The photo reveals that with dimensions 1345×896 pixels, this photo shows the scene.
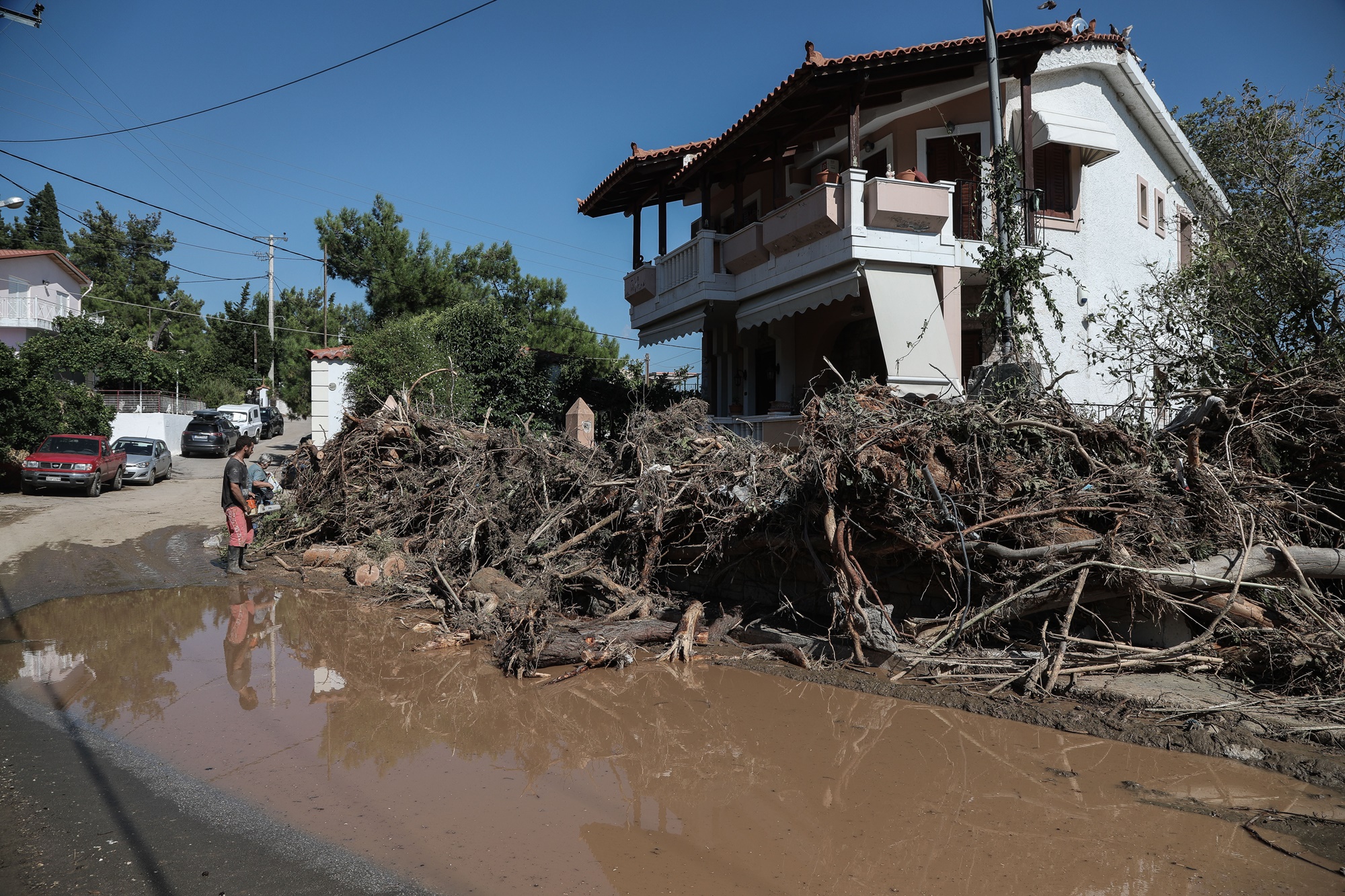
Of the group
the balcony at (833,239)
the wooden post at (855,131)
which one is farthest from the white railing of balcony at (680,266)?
the wooden post at (855,131)

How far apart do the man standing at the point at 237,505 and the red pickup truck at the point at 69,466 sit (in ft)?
35.1

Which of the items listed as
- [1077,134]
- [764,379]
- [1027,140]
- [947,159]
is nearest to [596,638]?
[1027,140]

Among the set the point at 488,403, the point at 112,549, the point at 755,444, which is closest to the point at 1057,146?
the point at 755,444

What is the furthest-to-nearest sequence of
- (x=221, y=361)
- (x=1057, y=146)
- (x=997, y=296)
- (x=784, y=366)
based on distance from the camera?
(x=221, y=361) → (x=784, y=366) → (x=1057, y=146) → (x=997, y=296)

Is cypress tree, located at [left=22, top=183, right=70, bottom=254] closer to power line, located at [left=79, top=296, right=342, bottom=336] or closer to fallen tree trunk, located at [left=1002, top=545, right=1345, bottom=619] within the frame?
power line, located at [left=79, top=296, right=342, bottom=336]

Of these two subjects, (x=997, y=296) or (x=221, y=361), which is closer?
(x=997, y=296)

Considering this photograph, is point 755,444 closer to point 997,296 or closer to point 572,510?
point 572,510

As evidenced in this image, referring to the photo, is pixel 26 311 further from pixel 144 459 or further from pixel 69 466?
pixel 69 466

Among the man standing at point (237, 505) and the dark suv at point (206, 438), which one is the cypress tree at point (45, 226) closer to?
the dark suv at point (206, 438)

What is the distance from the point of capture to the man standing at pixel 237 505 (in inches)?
423

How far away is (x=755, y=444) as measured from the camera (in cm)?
876

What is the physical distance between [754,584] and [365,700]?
423 centimetres

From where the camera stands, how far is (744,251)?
1529cm

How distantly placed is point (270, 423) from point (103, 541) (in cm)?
2947
